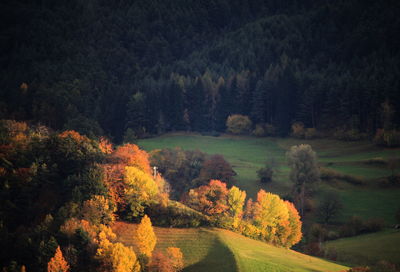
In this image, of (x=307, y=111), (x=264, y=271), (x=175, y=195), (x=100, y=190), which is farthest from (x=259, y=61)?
(x=264, y=271)

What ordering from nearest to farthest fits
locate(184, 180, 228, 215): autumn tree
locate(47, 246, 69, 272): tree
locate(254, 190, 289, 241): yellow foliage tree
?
locate(47, 246, 69, 272): tree < locate(184, 180, 228, 215): autumn tree < locate(254, 190, 289, 241): yellow foliage tree

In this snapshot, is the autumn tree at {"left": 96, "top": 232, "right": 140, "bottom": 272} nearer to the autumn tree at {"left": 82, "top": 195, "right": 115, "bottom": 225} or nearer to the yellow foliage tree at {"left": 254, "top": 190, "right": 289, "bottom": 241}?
the autumn tree at {"left": 82, "top": 195, "right": 115, "bottom": 225}

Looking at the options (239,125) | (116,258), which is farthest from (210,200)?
(239,125)

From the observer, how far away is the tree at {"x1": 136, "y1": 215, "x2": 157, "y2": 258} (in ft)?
196

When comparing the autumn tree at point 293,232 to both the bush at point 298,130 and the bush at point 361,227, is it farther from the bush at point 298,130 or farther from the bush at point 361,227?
the bush at point 298,130

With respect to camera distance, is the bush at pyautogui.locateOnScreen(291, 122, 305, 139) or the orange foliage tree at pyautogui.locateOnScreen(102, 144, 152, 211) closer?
the orange foliage tree at pyautogui.locateOnScreen(102, 144, 152, 211)

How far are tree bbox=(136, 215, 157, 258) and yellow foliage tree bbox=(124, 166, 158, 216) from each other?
6.38m

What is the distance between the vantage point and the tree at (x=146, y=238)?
59.7m

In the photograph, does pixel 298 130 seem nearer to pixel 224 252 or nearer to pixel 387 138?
pixel 387 138

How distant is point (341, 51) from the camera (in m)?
185

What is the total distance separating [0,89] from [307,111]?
379ft

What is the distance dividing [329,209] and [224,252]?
107 ft

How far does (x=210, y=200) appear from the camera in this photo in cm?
7581

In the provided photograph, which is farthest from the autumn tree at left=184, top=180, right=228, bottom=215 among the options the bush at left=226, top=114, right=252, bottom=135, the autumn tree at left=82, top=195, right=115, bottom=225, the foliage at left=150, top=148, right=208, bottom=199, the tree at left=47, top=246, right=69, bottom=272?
the bush at left=226, top=114, right=252, bottom=135
